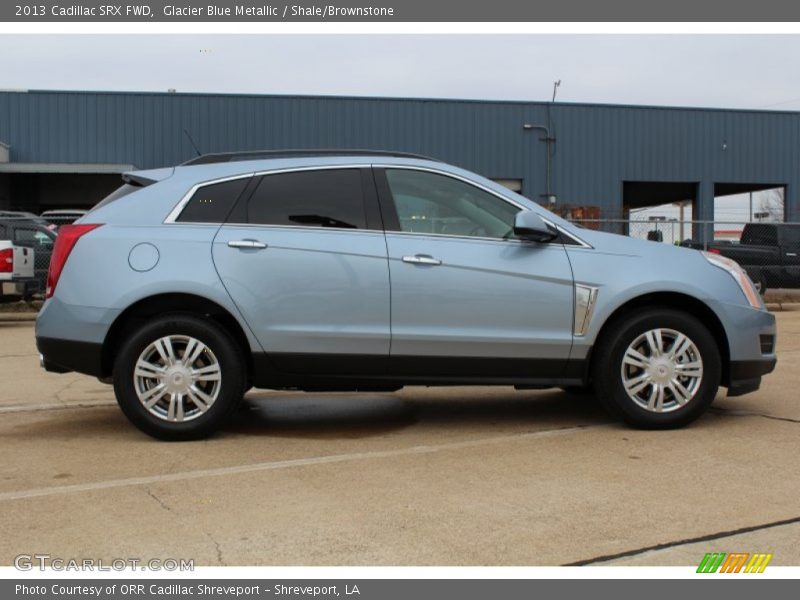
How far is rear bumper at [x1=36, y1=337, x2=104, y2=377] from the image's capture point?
213 inches

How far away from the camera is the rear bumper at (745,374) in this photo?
18.9ft

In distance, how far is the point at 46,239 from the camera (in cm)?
1697

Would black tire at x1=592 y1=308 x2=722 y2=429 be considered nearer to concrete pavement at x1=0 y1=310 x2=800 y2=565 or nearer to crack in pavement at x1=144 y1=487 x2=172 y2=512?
concrete pavement at x1=0 y1=310 x2=800 y2=565

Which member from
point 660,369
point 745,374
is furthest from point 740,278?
point 660,369

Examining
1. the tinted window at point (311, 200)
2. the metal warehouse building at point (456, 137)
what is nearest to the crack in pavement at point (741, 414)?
the tinted window at point (311, 200)

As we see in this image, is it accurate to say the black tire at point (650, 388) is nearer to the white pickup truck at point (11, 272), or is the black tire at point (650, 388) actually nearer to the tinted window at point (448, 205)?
the tinted window at point (448, 205)

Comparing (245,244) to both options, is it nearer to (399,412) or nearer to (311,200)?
(311,200)

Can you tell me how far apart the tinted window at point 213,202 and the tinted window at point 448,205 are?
99 centimetres

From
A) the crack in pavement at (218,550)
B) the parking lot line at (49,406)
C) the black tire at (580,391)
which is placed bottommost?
the crack in pavement at (218,550)

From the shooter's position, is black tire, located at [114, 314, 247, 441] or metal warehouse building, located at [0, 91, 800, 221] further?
metal warehouse building, located at [0, 91, 800, 221]

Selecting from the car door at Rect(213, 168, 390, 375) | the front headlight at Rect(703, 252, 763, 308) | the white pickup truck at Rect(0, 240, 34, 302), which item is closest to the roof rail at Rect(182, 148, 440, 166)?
the car door at Rect(213, 168, 390, 375)

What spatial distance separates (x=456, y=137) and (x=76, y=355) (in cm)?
2715

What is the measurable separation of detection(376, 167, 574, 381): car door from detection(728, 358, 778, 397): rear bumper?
1.13 metres
